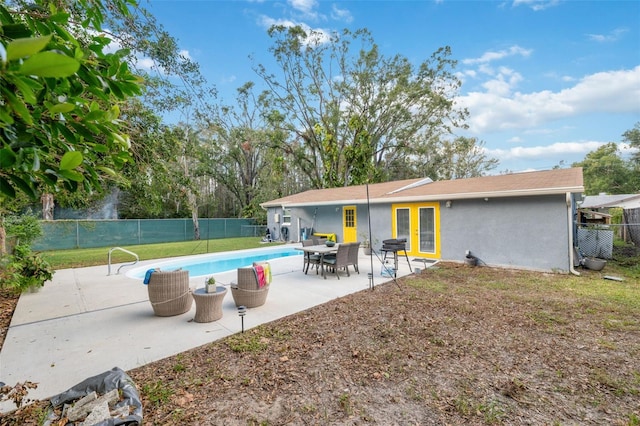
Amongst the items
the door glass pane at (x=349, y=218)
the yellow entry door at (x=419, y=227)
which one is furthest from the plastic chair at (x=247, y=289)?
the door glass pane at (x=349, y=218)

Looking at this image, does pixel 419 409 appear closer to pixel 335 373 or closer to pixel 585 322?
pixel 335 373

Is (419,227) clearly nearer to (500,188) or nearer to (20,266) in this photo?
(500,188)

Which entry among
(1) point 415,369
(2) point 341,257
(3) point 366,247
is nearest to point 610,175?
(3) point 366,247

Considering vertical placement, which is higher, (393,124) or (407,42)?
(407,42)

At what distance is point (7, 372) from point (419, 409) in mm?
4557

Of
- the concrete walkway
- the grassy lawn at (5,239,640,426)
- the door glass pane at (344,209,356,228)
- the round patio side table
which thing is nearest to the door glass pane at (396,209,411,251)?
the door glass pane at (344,209,356,228)

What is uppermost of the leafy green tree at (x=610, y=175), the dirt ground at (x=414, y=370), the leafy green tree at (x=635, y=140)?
the leafy green tree at (x=635, y=140)

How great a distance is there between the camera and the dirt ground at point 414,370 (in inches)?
104

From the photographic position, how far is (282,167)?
22188mm

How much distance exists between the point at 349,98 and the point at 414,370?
22.0 m

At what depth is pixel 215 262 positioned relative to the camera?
39.0 feet

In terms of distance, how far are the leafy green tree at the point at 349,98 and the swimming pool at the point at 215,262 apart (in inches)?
388

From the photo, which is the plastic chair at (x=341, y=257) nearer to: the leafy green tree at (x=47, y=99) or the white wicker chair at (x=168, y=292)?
the white wicker chair at (x=168, y=292)

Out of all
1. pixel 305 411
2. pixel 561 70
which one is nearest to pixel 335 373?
pixel 305 411
